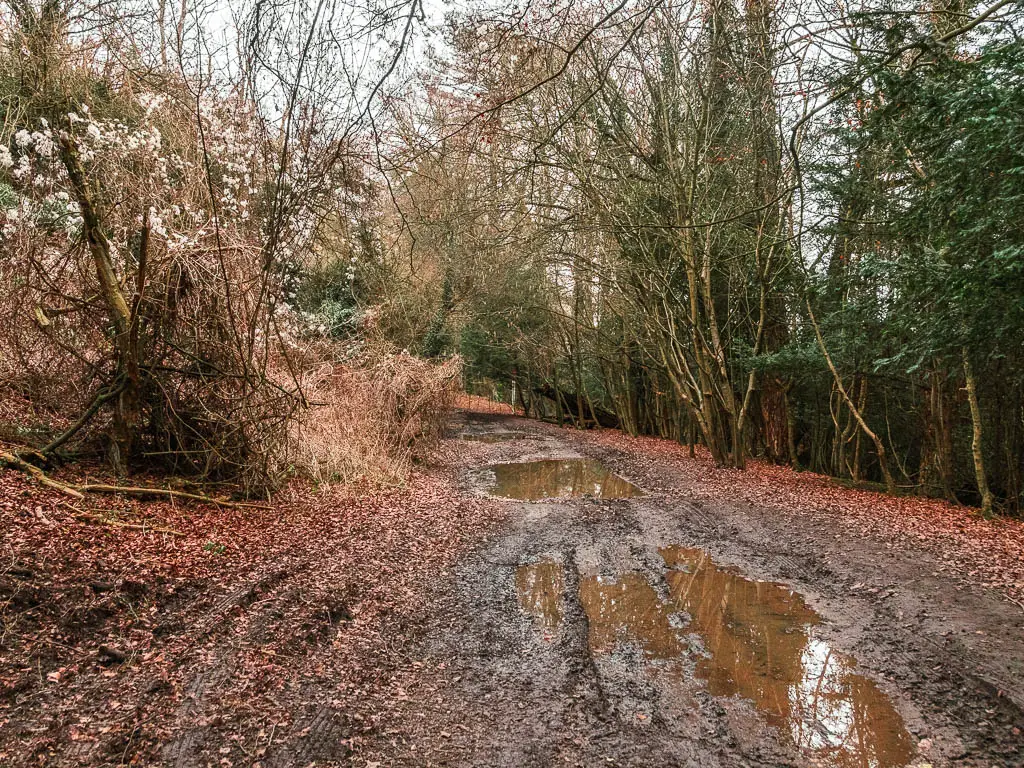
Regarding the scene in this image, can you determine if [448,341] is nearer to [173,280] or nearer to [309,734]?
[173,280]

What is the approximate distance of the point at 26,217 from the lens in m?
7.01

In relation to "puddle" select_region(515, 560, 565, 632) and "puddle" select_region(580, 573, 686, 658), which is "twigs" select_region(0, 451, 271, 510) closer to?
"puddle" select_region(515, 560, 565, 632)

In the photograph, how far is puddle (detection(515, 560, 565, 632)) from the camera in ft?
16.4

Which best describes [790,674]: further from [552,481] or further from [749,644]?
[552,481]

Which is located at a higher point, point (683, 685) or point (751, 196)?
point (751, 196)

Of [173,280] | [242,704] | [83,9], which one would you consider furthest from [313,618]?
[83,9]

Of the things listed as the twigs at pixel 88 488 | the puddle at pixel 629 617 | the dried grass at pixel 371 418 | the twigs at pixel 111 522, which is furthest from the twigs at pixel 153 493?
the puddle at pixel 629 617

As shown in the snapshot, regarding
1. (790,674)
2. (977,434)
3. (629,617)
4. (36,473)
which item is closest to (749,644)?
(790,674)

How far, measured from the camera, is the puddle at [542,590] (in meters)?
4.99

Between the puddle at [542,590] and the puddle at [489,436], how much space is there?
42.2 ft

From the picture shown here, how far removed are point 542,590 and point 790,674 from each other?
2318 millimetres

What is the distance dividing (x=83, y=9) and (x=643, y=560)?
8334mm

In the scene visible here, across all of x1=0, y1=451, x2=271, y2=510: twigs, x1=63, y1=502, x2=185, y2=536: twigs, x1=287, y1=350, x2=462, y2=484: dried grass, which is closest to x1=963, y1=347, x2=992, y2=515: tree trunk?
x1=287, y1=350, x2=462, y2=484: dried grass

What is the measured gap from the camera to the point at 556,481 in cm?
1227
